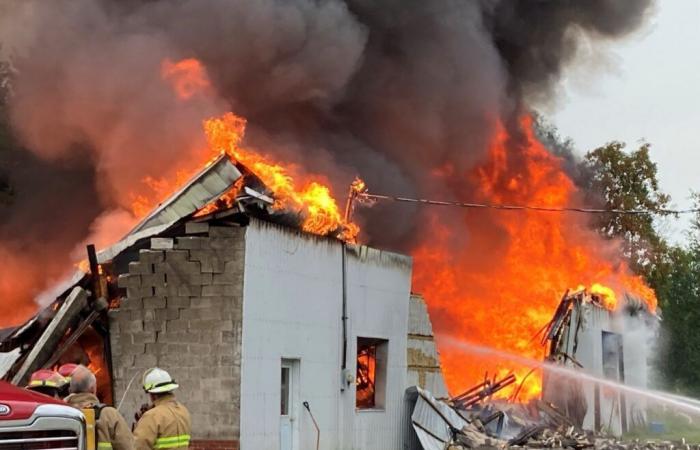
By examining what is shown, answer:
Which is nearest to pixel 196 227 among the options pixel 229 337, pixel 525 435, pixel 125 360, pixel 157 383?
pixel 229 337

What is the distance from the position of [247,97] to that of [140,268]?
6.79 meters

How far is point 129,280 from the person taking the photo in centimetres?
1254

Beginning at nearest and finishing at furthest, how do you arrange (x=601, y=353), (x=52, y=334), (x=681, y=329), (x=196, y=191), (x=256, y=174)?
(x=52, y=334), (x=196, y=191), (x=256, y=174), (x=601, y=353), (x=681, y=329)

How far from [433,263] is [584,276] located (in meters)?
5.99

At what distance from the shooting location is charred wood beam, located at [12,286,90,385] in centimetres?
1148

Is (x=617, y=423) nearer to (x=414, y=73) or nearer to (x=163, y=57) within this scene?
(x=414, y=73)

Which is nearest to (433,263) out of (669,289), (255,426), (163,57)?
(163,57)

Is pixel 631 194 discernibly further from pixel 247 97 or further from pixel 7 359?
pixel 7 359

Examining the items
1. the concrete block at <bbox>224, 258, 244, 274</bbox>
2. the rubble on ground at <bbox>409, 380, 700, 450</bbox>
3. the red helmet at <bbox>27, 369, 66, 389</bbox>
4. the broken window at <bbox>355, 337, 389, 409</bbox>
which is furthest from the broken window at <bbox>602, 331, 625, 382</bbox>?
the red helmet at <bbox>27, 369, 66, 389</bbox>

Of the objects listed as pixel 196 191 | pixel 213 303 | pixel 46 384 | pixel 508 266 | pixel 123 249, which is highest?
pixel 508 266

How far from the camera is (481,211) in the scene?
2558 centimetres

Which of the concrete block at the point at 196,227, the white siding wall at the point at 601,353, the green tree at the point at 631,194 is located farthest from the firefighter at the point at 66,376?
the green tree at the point at 631,194

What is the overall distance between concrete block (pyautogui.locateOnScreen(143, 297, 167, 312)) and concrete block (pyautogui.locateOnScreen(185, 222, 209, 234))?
94cm

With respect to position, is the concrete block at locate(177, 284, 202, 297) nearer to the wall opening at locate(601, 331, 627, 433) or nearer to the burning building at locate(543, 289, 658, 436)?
the burning building at locate(543, 289, 658, 436)
